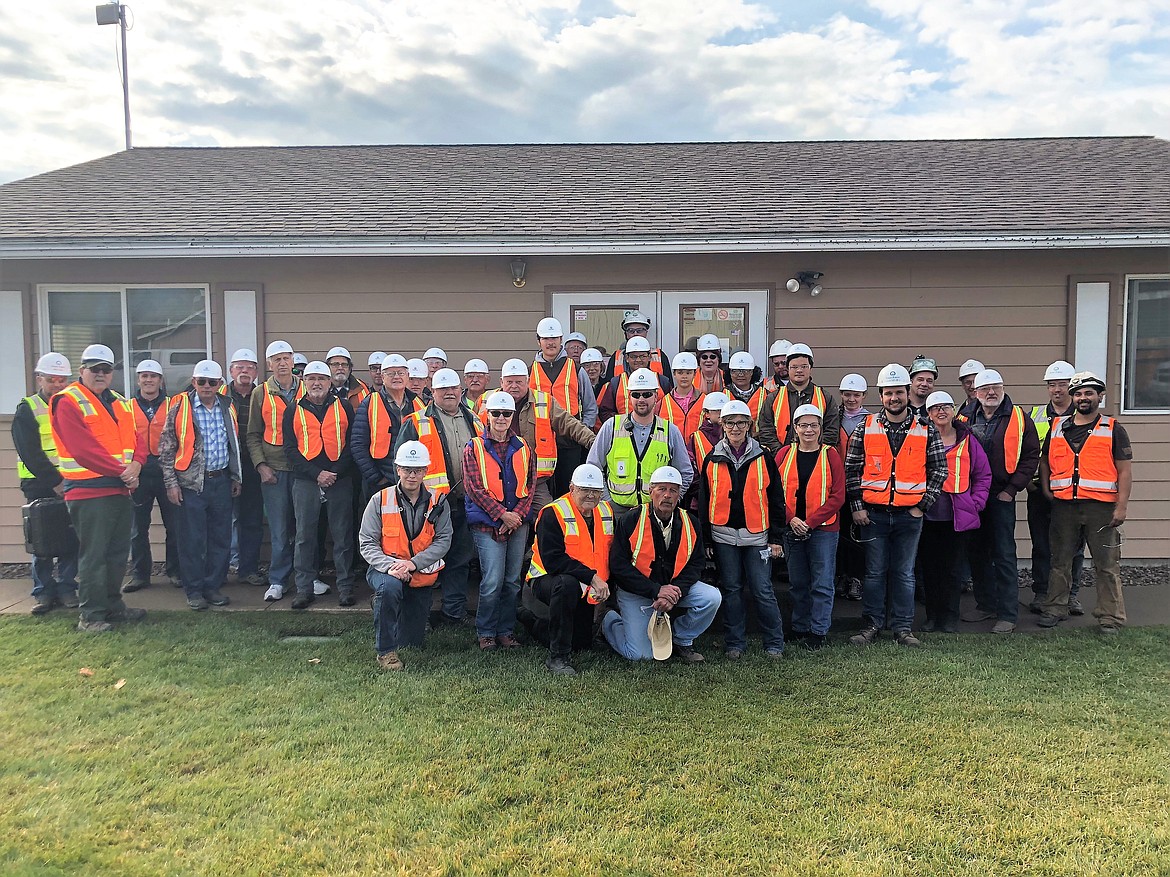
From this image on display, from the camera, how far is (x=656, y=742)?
3678 mm

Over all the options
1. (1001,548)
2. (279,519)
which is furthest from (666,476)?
(279,519)

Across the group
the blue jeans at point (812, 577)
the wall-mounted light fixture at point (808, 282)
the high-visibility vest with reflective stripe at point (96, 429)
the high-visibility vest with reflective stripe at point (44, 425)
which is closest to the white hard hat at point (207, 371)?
the high-visibility vest with reflective stripe at point (96, 429)

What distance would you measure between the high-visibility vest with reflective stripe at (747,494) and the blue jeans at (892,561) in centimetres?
90

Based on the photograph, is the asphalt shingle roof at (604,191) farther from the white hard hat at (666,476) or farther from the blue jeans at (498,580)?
the blue jeans at (498,580)

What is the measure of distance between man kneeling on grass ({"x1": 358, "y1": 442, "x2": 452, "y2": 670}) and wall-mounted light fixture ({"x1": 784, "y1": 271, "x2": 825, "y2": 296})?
389cm

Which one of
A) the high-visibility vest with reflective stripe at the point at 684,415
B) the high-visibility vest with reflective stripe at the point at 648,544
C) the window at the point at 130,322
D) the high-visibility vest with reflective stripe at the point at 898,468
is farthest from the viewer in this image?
the window at the point at 130,322

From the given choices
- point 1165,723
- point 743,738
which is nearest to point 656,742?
point 743,738

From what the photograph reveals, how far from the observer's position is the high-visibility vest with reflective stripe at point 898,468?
16.4 feet

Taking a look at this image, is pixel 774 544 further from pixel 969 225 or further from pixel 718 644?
pixel 969 225

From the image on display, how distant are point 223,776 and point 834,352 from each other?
5.90 m

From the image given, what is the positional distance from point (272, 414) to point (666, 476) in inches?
133

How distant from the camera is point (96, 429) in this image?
17.1ft

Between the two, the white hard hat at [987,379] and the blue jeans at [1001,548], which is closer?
the blue jeans at [1001,548]

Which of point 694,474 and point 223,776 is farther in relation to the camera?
point 694,474
